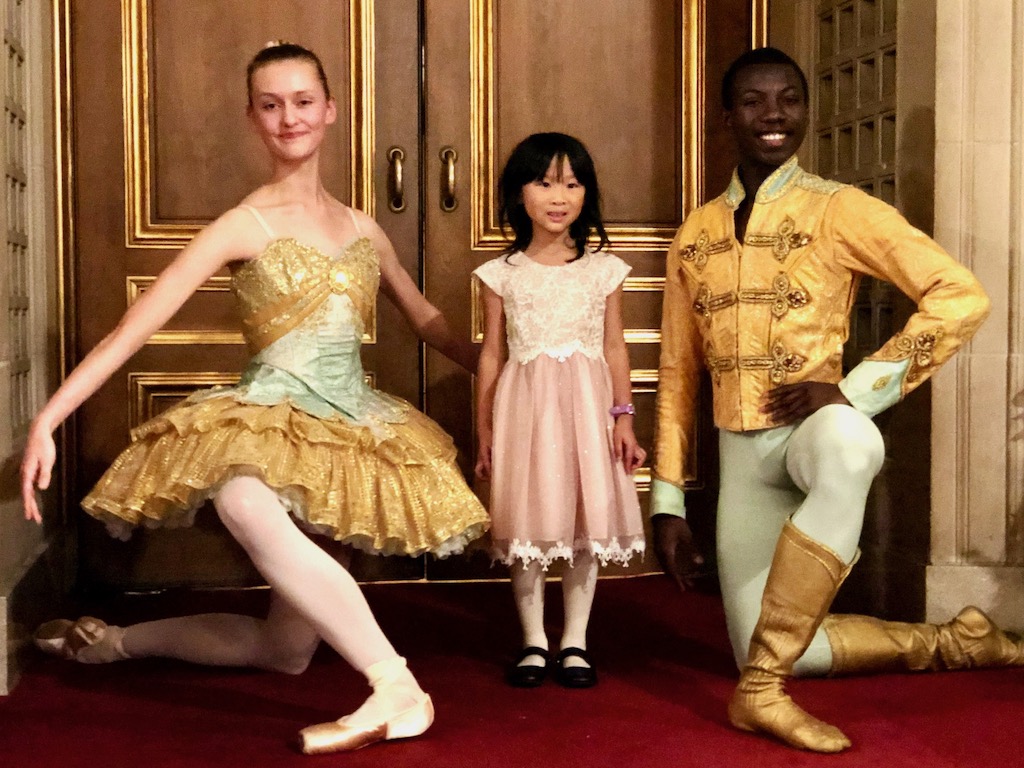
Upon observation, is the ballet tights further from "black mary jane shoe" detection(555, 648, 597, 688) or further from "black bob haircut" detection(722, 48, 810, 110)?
"black bob haircut" detection(722, 48, 810, 110)

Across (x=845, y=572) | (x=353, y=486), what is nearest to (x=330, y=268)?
(x=353, y=486)

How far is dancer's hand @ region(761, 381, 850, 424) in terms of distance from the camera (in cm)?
230

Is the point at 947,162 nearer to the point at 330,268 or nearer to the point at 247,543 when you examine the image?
the point at 330,268

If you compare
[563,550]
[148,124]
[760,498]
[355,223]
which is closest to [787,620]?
[760,498]

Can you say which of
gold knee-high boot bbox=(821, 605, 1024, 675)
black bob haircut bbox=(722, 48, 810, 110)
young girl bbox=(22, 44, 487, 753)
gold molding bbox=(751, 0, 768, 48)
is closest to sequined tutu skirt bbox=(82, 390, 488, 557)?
young girl bbox=(22, 44, 487, 753)

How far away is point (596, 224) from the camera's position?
2.72 metres

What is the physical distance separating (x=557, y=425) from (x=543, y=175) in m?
0.53

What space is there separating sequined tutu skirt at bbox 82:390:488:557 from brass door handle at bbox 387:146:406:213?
4.11ft

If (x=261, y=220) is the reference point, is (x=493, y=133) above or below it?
above

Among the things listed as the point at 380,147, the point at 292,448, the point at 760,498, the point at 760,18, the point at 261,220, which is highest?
the point at 760,18

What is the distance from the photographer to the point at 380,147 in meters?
3.54

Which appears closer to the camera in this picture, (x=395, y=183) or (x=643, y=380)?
(x=395, y=183)

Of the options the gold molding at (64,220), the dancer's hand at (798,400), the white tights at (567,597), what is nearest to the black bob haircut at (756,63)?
the dancer's hand at (798,400)

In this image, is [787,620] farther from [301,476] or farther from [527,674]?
[301,476]
